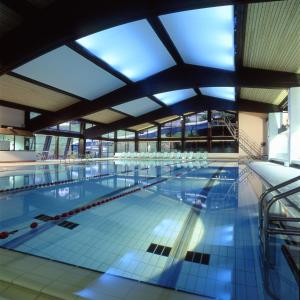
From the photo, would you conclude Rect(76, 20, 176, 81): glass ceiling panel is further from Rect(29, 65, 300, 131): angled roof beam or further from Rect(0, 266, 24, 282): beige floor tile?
Rect(0, 266, 24, 282): beige floor tile

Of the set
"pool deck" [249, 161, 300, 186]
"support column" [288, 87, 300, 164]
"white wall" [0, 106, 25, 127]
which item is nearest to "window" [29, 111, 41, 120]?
"white wall" [0, 106, 25, 127]

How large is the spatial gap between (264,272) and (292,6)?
4.55m

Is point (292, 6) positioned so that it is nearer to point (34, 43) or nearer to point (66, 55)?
point (34, 43)

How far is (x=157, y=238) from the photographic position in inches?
96.9

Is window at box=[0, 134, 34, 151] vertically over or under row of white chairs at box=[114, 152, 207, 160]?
over

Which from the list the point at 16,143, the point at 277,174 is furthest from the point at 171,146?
the point at 277,174

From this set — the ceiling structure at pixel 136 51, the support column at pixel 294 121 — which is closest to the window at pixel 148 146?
the ceiling structure at pixel 136 51

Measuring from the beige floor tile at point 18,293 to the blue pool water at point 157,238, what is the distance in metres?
0.27

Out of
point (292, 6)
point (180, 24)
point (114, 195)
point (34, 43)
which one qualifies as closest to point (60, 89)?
point (34, 43)

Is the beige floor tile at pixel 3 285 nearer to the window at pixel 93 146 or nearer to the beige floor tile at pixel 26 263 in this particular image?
the beige floor tile at pixel 26 263

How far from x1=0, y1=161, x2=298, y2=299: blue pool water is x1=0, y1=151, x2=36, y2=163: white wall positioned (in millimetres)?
9114

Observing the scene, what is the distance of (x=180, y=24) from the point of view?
6.45 metres

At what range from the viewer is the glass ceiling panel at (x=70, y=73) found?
783 cm

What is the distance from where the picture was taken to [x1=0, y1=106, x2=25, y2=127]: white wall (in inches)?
471
